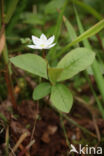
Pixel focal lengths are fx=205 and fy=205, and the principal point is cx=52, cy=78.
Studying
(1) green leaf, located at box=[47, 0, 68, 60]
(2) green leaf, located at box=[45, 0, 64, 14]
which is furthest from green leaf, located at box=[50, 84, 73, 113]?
(2) green leaf, located at box=[45, 0, 64, 14]

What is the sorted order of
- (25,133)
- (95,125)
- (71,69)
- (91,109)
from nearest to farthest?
1. (71,69)
2. (25,133)
3. (95,125)
4. (91,109)

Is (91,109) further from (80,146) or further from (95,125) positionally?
(80,146)

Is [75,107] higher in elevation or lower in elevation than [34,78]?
lower

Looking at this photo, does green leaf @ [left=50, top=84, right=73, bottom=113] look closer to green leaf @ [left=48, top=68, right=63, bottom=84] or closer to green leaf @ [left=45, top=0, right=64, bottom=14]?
green leaf @ [left=48, top=68, right=63, bottom=84]

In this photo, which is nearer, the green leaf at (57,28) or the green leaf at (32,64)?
the green leaf at (32,64)

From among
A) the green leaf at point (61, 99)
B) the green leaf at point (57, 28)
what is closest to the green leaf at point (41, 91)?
the green leaf at point (61, 99)

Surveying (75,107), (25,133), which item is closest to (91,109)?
(75,107)

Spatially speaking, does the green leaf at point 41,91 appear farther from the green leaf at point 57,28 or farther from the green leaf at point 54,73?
the green leaf at point 57,28
